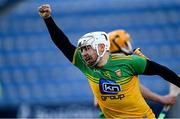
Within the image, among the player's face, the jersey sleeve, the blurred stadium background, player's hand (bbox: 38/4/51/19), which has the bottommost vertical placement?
the blurred stadium background

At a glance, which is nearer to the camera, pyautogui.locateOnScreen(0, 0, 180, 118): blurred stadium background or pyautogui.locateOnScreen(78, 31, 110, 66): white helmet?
pyautogui.locateOnScreen(78, 31, 110, 66): white helmet

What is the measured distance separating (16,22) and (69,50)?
6528 mm

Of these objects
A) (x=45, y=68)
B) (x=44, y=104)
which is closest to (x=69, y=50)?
(x=44, y=104)

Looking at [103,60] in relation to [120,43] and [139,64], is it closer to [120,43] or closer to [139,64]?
[139,64]

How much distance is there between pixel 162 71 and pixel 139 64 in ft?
0.61

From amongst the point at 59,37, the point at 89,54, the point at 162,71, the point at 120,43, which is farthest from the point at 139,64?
the point at 120,43

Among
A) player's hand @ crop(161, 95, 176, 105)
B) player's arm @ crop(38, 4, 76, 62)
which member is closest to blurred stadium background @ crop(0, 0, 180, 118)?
player's hand @ crop(161, 95, 176, 105)

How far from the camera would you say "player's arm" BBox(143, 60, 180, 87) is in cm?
523

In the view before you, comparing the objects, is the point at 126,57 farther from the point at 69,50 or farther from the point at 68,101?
the point at 68,101

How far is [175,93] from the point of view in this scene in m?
6.00

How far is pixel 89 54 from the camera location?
528 centimetres

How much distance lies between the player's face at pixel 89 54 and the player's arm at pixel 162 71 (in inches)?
16.4

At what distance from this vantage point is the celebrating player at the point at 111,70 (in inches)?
207

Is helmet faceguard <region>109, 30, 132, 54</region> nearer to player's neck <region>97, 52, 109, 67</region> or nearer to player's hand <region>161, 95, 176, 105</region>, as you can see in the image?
player's hand <region>161, 95, 176, 105</region>
